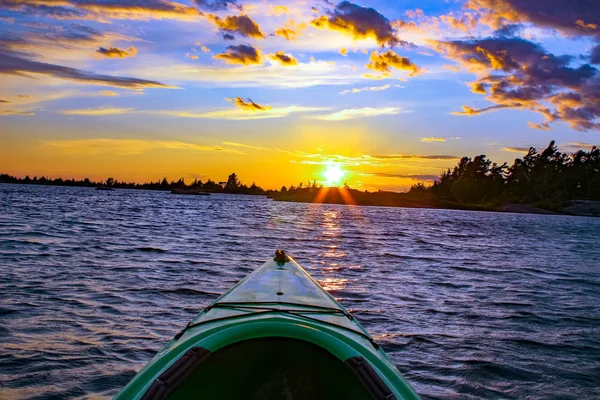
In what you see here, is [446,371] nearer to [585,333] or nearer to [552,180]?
[585,333]

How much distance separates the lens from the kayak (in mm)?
3184

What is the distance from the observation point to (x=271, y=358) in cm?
412

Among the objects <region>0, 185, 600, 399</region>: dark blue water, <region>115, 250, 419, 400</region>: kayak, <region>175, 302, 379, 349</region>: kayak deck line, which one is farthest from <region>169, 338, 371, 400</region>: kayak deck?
<region>0, 185, 600, 399</region>: dark blue water

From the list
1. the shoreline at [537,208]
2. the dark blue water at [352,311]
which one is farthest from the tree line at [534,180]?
the dark blue water at [352,311]

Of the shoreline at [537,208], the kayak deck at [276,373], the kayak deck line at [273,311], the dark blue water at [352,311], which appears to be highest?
the shoreline at [537,208]

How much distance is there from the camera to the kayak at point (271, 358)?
10.4 ft

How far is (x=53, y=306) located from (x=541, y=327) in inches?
336

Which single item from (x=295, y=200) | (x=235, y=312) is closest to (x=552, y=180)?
(x=295, y=200)

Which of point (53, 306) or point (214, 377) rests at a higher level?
point (214, 377)

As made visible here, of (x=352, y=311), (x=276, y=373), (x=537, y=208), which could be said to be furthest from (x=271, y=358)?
(x=537, y=208)

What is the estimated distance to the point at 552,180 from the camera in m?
123

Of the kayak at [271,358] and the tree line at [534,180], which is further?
the tree line at [534,180]

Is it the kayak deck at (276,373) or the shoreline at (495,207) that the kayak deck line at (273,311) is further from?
the shoreline at (495,207)

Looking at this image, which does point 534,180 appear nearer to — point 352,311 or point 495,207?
point 495,207
